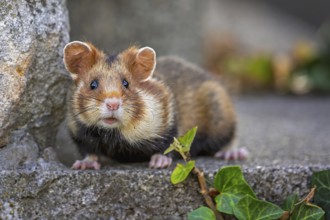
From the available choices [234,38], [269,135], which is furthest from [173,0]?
[234,38]

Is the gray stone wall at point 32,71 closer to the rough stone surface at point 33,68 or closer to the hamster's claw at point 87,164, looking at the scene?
the rough stone surface at point 33,68

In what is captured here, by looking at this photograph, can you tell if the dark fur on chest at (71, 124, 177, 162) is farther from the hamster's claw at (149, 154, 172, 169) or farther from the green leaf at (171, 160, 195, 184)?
the green leaf at (171, 160, 195, 184)

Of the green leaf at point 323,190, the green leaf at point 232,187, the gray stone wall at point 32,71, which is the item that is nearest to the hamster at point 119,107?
the gray stone wall at point 32,71

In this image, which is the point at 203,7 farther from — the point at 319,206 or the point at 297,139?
the point at 319,206

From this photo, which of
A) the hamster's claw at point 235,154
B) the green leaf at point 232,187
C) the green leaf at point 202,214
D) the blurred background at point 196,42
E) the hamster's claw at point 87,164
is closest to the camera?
the green leaf at point 202,214

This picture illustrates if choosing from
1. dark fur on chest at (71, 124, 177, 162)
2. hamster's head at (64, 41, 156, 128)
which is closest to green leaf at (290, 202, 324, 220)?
dark fur on chest at (71, 124, 177, 162)

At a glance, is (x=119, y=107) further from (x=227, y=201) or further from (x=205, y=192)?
(x=227, y=201)

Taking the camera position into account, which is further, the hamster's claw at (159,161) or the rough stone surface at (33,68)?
the hamster's claw at (159,161)
